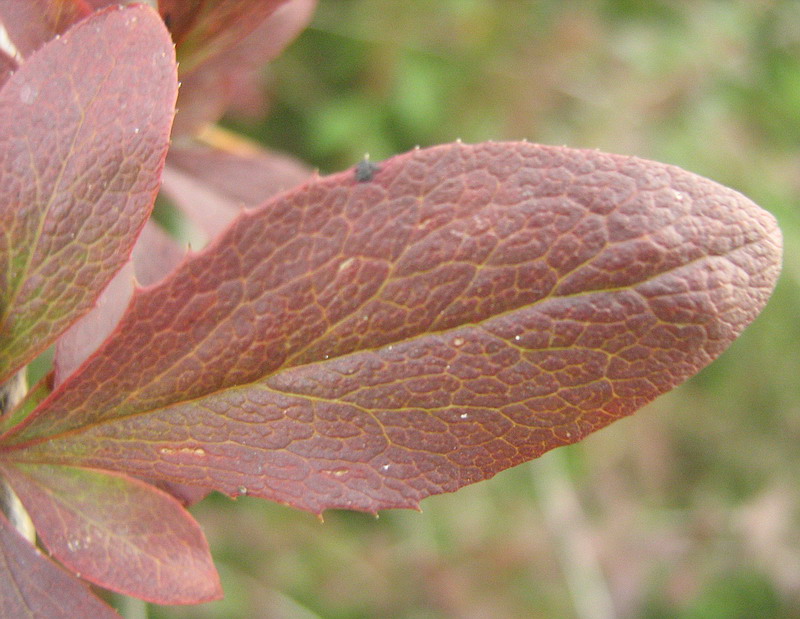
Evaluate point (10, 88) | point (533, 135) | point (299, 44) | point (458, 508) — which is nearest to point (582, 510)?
point (458, 508)

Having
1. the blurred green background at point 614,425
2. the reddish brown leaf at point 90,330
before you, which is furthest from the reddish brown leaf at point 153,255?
the blurred green background at point 614,425

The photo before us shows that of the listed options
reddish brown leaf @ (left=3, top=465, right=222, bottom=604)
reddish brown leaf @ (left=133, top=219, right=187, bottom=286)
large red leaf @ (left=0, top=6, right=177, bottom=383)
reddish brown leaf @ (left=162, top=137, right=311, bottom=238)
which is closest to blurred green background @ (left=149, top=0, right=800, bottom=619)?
reddish brown leaf @ (left=162, top=137, right=311, bottom=238)

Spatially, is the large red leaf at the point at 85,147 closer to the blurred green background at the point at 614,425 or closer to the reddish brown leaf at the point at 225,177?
the reddish brown leaf at the point at 225,177

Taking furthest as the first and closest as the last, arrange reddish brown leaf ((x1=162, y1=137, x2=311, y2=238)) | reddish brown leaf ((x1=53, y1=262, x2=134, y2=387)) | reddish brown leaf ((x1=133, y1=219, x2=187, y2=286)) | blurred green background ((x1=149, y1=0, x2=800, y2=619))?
blurred green background ((x1=149, y1=0, x2=800, y2=619)) → reddish brown leaf ((x1=162, y1=137, x2=311, y2=238)) → reddish brown leaf ((x1=133, y1=219, x2=187, y2=286)) → reddish brown leaf ((x1=53, y1=262, x2=134, y2=387))

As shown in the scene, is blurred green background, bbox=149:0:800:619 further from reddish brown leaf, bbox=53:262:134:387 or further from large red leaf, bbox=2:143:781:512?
large red leaf, bbox=2:143:781:512

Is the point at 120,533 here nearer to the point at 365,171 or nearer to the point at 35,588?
the point at 35,588

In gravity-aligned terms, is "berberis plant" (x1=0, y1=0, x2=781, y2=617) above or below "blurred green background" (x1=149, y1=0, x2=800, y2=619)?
above

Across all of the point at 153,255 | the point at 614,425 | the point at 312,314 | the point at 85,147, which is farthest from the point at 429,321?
the point at 614,425

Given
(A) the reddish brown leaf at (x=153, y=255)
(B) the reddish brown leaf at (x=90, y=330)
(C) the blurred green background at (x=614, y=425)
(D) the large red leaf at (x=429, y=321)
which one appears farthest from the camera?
(C) the blurred green background at (x=614, y=425)

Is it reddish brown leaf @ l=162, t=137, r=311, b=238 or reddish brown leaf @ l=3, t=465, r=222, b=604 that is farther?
reddish brown leaf @ l=162, t=137, r=311, b=238
